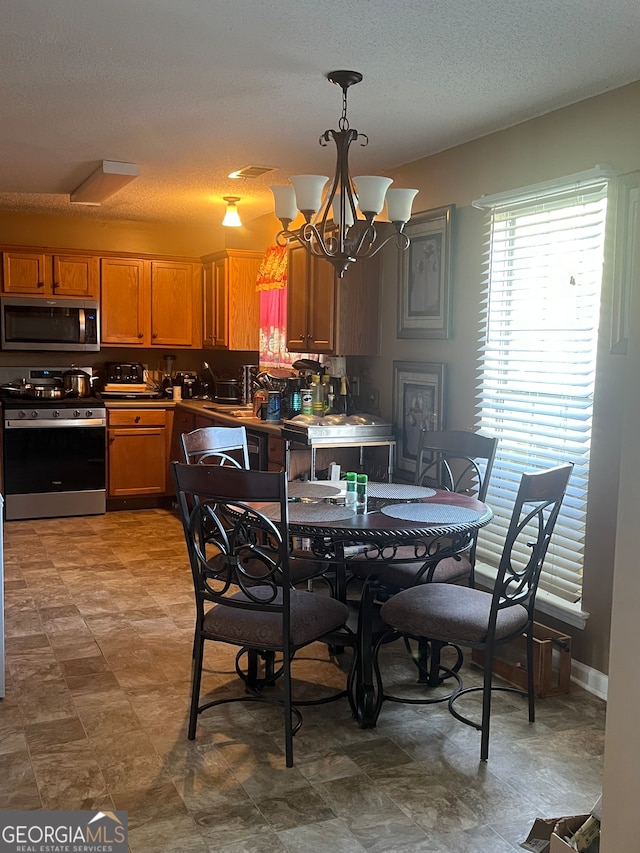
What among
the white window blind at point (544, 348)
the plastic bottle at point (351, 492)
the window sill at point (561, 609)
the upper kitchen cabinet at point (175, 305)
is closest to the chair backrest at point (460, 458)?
the white window blind at point (544, 348)

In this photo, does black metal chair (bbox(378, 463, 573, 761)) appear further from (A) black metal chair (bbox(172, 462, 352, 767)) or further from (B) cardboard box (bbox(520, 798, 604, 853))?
(B) cardboard box (bbox(520, 798, 604, 853))

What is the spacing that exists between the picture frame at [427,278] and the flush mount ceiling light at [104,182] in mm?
1743

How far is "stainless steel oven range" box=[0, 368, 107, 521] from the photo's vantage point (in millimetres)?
6254

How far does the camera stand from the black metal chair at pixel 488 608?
2734 millimetres

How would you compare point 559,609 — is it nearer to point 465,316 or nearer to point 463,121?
point 465,316

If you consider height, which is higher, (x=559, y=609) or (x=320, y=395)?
(x=320, y=395)

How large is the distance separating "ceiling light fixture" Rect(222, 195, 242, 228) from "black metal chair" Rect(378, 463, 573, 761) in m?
3.38

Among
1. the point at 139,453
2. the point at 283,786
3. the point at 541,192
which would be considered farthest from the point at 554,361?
the point at 139,453

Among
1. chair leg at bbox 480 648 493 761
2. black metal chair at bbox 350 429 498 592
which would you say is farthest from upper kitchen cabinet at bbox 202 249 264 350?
chair leg at bbox 480 648 493 761

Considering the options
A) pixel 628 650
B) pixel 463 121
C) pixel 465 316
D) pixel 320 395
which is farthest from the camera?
pixel 320 395

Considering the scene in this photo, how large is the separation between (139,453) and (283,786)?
177 inches

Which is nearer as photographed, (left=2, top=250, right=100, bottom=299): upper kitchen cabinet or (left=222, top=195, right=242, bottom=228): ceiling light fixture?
(left=222, top=195, right=242, bottom=228): ceiling light fixture

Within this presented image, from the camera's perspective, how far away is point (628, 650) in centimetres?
161

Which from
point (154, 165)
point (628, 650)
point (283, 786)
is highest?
point (154, 165)
